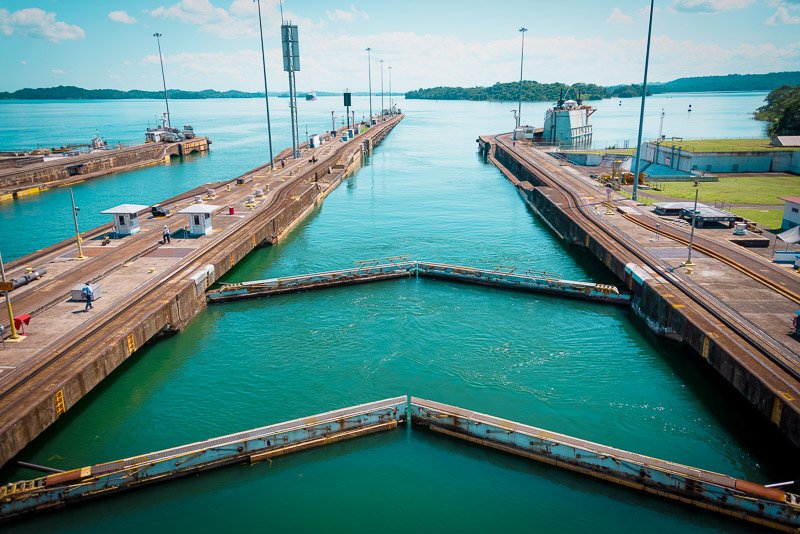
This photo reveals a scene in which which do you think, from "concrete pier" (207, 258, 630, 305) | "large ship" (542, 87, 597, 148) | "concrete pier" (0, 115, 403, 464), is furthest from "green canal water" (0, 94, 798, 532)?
"large ship" (542, 87, 597, 148)

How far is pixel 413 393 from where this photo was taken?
1107 inches

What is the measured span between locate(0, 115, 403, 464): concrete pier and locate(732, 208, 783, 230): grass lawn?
47631 millimetres

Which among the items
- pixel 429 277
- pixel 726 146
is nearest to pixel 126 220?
pixel 429 277

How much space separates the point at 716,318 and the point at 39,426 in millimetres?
34082

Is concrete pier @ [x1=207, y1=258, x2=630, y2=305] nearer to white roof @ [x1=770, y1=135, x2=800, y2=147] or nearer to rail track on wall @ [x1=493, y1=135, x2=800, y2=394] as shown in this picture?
rail track on wall @ [x1=493, y1=135, x2=800, y2=394]

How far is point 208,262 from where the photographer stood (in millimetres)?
41719

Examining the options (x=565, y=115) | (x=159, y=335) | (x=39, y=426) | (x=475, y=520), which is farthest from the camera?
(x=565, y=115)

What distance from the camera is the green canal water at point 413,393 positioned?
20656 millimetres

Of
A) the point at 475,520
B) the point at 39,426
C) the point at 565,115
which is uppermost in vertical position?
the point at 565,115

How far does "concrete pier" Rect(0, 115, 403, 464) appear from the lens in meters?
24.0

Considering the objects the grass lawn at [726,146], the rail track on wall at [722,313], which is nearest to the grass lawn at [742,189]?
the grass lawn at [726,146]

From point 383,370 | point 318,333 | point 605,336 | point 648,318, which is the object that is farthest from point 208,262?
point 648,318

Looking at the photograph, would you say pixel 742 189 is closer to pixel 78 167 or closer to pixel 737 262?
pixel 737 262

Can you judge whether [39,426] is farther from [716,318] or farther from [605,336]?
[716,318]
